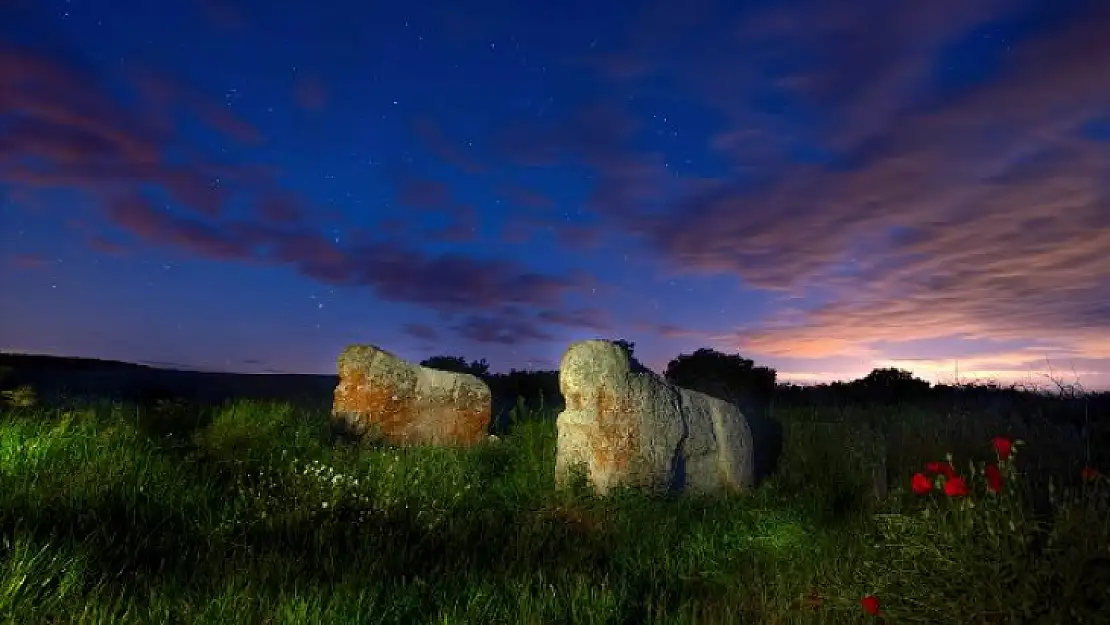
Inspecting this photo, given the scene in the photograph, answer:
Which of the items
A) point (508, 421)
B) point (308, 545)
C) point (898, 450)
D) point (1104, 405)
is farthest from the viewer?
point (1104, 405)

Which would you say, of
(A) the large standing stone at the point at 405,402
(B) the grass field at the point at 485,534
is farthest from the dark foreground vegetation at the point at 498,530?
(A) the large standing stone at the point at 405,402

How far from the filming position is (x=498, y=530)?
25.0ft

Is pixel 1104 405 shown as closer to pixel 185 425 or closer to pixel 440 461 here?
pixel 440 461

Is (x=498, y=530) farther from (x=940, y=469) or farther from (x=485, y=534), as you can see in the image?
(x=940, y=469)

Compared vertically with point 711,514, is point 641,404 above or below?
above

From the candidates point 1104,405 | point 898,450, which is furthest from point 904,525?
point 1104,405

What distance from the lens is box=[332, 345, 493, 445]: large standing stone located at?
1203 cm

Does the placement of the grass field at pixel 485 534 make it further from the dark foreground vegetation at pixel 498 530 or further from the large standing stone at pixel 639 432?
the large standing stone at pixel 639 432

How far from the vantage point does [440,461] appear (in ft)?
31.6

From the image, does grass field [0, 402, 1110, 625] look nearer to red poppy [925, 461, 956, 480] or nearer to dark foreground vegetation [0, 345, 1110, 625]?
dark foreground vegetation [0, 345, 1110, 625]

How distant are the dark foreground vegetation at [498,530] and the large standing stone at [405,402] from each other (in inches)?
23.4

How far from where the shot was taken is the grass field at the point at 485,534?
15.6ft

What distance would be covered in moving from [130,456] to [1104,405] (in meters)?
19.8

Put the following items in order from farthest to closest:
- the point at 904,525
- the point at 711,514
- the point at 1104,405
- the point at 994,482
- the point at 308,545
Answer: the point at 1104,405 < the point at 711,514 < the point at 308,545 < the point at 904,525 < the point at 994,482
